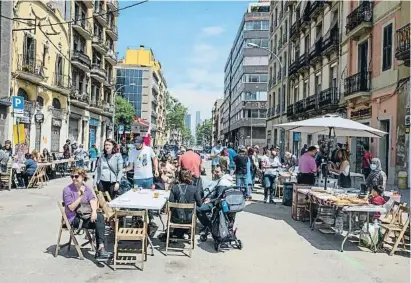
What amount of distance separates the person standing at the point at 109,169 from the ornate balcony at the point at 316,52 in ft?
70.1

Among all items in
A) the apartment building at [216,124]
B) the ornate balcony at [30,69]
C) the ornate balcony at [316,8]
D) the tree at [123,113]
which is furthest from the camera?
the apartment building at [216,124]

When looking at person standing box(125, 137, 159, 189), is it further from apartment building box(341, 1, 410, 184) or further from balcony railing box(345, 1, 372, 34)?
balcony railing box(345, 1, 372, 34)

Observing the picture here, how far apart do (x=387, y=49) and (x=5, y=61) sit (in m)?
18.9

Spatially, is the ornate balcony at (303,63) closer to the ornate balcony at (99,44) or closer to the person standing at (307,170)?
the ornate balcony at (99,44)

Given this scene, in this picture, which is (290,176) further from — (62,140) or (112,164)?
(62,140)

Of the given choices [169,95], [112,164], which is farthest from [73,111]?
[169,95]

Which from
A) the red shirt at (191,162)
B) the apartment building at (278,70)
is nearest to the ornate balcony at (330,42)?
the apartment building at (278,70)

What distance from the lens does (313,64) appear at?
29.1 m

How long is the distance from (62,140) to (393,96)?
79.4 feet

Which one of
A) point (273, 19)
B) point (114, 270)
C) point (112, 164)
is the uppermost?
point (273, 19)

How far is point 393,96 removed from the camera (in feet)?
56.5

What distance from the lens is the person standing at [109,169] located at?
27.5ft

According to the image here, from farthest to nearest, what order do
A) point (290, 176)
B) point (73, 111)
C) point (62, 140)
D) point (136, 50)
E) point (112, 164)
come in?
point (136, 50)
point (73, 111)
point (62, 140)
point (290, 176)
point (112, 164)

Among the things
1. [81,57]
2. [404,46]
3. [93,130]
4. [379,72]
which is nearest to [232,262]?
[404,46]
